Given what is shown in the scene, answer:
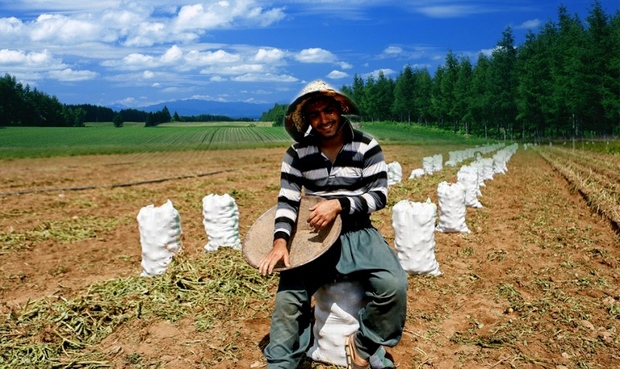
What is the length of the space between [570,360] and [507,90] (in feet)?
185

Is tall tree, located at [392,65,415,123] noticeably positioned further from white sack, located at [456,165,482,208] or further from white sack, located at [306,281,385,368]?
white sack, located at [306,281,385,368]

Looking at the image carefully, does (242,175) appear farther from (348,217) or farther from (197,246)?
(348,217)

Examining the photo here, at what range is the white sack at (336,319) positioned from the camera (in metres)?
2.97

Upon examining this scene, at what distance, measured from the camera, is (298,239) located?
293 cm

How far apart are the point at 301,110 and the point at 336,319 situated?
4.40 feet

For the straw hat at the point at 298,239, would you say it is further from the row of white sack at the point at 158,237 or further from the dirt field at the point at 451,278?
the row of white sack at the point at 158,237

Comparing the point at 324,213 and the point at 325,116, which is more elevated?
the point at 325,116

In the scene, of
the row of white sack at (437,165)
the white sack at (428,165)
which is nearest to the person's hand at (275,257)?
the row of white sack at (437,165)

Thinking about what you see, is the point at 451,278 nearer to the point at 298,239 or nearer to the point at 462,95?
the point at 298,239

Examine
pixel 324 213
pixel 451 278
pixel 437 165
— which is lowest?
pixel 451 278

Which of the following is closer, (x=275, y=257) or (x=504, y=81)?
(x=275, y=257)

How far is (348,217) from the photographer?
115 inches

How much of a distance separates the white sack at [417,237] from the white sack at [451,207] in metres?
1.79

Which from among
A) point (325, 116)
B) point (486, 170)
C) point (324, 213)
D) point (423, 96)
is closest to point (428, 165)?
point (486, 170)
